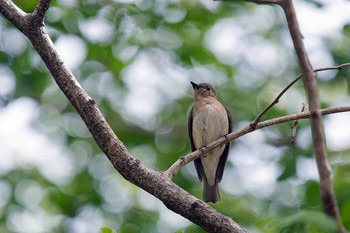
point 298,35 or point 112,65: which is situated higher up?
point 112,65

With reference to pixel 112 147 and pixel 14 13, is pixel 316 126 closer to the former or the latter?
pixel 112 147

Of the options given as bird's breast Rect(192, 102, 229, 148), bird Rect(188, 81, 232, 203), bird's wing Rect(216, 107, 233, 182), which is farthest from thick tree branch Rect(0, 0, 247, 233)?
bird's wing Rect(216, 107, 233, 182)

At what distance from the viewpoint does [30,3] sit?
23.7ft

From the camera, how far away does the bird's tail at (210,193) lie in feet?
21.8

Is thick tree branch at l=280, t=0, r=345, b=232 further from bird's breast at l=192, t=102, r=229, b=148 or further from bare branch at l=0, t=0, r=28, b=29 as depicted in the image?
bird's breast at l=192, t=102, r=229, b=148

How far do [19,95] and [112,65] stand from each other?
130 cm

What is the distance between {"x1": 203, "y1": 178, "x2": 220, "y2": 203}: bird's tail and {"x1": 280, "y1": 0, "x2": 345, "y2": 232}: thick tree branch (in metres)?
4.76

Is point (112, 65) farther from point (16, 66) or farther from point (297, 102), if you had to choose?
point (297, 102)

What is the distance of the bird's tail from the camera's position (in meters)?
6.65

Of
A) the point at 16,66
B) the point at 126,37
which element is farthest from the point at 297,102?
the point at 16,66

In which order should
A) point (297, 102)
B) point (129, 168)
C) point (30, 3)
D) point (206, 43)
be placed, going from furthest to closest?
1. point (206, 43)
2. point (297, 102)
3. point (30, 3)
4. point (129, 168)

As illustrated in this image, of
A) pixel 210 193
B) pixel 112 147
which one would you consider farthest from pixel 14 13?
pixel 210 193

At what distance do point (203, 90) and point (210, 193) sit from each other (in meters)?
1.71

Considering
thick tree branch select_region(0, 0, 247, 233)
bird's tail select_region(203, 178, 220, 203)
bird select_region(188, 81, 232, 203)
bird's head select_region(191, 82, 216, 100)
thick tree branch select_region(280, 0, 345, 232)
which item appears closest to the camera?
thick tree branch select_region(280, 0, 345, 232)
